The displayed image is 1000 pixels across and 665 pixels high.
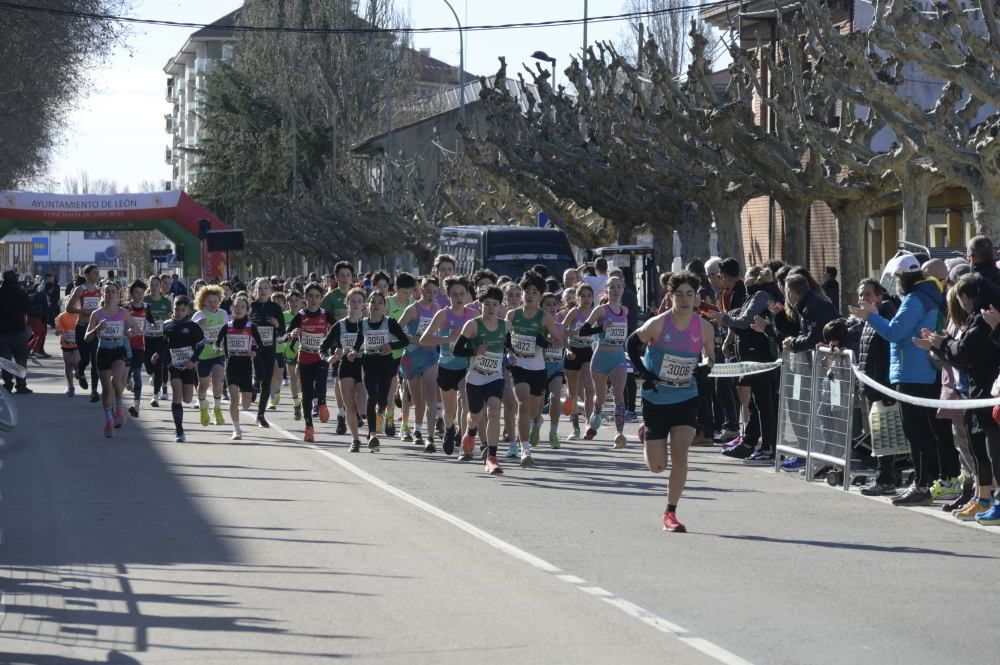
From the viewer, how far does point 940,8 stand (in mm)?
20484

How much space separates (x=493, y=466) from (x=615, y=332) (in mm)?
3728

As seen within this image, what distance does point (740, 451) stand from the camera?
16875mm

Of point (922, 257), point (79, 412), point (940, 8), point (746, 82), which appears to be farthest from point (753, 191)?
point (922, 257)

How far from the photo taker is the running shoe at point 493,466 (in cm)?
1513

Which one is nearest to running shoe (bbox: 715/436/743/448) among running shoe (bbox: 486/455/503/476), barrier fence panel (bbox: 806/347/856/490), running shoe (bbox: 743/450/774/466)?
running shoe (bbox: 743/450/774/466)

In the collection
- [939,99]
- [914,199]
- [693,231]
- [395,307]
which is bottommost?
[395,307]

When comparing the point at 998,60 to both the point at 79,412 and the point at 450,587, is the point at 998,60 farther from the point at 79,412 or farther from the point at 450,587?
the point at 79,412

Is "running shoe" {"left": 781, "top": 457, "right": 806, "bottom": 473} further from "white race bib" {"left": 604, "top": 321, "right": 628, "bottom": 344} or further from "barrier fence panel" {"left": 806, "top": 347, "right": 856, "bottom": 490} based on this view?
"white race bib" {"left": 604, "top": 321, "right": 628, "bottom": 344}

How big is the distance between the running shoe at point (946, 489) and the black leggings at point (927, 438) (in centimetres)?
5

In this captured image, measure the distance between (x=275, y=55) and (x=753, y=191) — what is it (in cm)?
4847

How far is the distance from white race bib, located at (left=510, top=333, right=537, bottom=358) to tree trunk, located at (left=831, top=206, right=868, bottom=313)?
13457mm

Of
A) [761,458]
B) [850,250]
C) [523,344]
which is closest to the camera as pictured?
[523,344]

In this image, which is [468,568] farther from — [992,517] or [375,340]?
[375,340]

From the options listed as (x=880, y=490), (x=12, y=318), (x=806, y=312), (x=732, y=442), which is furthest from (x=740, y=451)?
(x=12, y=318)
